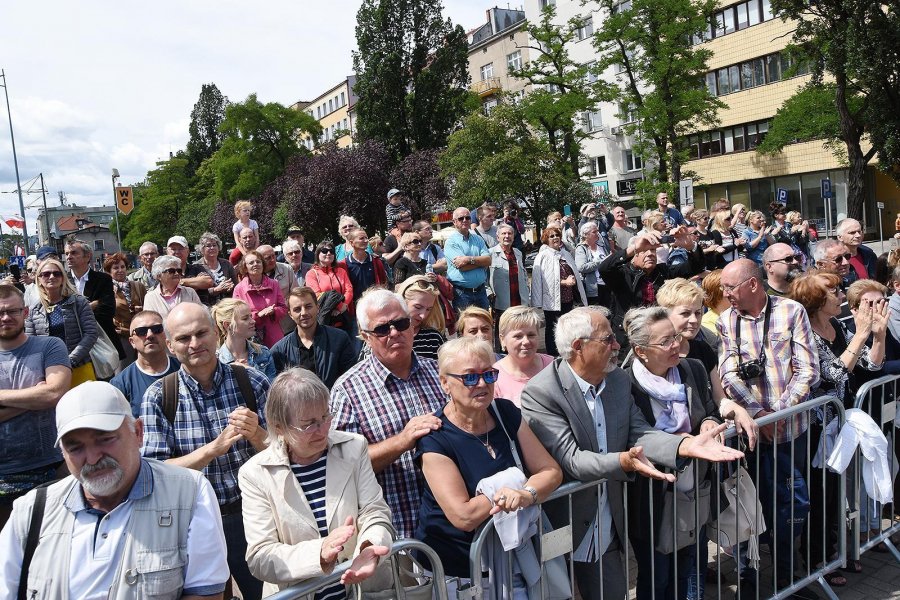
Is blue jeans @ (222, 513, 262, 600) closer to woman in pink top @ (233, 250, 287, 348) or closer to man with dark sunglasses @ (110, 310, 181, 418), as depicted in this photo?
man with dark sunglasses @ (110, 310, 181, 418)

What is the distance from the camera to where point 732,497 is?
3914 mm

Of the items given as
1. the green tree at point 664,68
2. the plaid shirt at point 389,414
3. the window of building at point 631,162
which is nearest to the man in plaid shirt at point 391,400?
the plaid shirt at point 389,414

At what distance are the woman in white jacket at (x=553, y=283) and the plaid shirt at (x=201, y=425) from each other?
18.7 feet

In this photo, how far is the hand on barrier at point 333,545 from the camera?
2533mm

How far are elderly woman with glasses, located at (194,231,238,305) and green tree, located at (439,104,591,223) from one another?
65.6ft

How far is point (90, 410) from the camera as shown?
7.75 ft

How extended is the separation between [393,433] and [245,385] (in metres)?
0.82

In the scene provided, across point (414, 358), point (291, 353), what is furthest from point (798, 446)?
point (291, 353)

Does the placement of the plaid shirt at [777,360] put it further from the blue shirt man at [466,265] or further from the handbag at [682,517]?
the blue shirt man at [466,265]

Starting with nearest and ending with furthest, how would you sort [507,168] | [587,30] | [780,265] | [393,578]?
[393,578] < [780,265] < [507,168] < [587,30]

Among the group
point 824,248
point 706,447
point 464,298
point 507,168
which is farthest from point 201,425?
point 507,168

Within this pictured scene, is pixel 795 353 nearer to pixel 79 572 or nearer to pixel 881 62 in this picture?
pixel 79 572

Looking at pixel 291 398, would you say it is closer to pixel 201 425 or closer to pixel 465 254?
pixel 201 425

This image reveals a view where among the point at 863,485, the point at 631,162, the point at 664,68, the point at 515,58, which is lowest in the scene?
the point at 863,485
